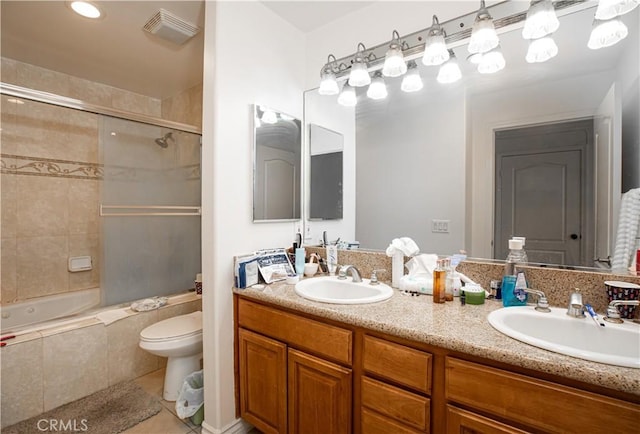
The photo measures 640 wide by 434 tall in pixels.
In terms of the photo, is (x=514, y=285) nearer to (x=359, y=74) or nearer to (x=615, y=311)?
(x=615, y=311)

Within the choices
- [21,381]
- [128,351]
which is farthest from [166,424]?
[21,381]

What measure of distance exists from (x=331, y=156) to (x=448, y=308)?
1.21 metres

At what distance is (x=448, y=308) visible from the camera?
45.8 inches

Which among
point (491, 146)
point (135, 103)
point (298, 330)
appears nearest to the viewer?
point (298, 330)

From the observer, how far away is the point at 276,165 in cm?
184

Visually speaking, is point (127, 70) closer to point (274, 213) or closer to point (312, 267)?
point (274, 213)

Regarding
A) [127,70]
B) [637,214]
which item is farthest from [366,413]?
[127,70]

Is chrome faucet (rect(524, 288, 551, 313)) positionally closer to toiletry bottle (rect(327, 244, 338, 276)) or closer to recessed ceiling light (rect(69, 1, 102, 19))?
toiletry bottle (rect(327, 244, 338, 276))

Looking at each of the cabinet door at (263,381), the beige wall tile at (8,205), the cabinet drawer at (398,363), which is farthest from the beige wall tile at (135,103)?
the cabinet drawer at (398,363)

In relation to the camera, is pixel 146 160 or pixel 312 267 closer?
pixel 312 267

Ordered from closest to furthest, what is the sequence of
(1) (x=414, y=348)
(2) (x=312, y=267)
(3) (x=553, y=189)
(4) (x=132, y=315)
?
(1) (x=414, y=348), (3) (x=553, y=189), (2) (x=312, y=267), (4) (x=132, y=315)

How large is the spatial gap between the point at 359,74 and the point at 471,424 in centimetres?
165

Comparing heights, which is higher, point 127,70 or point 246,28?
point 127,70

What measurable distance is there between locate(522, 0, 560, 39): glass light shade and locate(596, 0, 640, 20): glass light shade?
0.42ft
